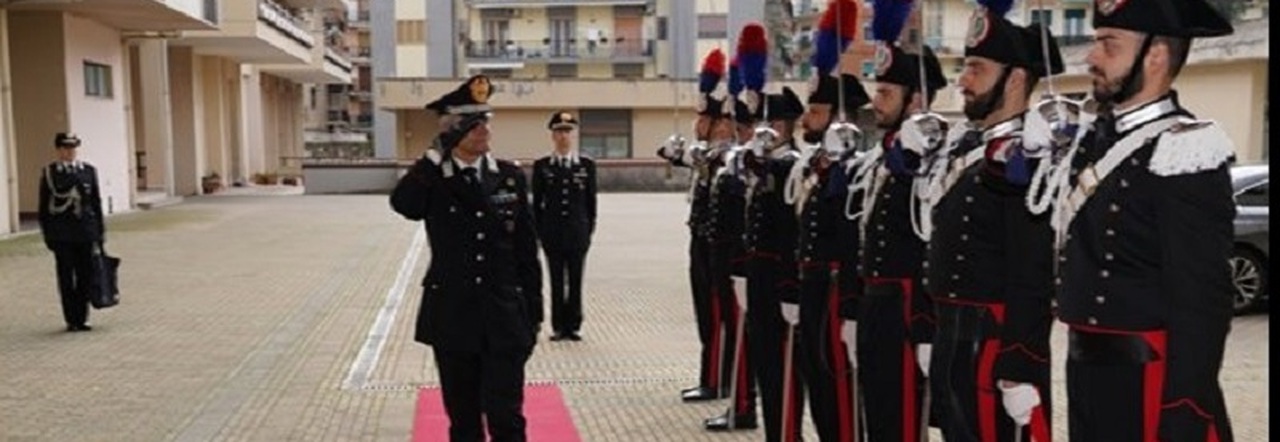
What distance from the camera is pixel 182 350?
33.4 ft

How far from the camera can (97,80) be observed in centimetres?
2770

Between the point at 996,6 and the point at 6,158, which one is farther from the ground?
the point at 996,6

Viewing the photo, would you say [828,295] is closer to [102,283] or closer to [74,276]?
[102,283]

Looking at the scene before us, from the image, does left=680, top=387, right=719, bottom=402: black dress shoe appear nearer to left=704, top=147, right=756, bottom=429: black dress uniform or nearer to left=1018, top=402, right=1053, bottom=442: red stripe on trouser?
left=704, top=147, right=756, bottom=429: black dress uniform

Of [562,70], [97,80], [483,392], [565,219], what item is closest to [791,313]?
[483,392]

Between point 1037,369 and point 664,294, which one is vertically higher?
point 1037,369

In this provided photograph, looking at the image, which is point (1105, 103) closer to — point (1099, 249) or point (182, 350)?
point (1099, 249)

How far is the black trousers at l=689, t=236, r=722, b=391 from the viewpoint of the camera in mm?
7656

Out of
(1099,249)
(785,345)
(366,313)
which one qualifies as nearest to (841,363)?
(785,345)

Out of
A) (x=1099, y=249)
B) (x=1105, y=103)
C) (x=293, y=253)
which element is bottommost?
(x=293, y=253)

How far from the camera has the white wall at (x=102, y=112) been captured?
25922 millimetres

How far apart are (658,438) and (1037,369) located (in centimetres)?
326

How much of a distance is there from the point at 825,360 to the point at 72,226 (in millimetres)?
7717

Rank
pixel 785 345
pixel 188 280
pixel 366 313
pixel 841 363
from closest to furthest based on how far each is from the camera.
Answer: pixel 841 363 < pixel 785 345 < pixel 366 313 < pixel 188 280
